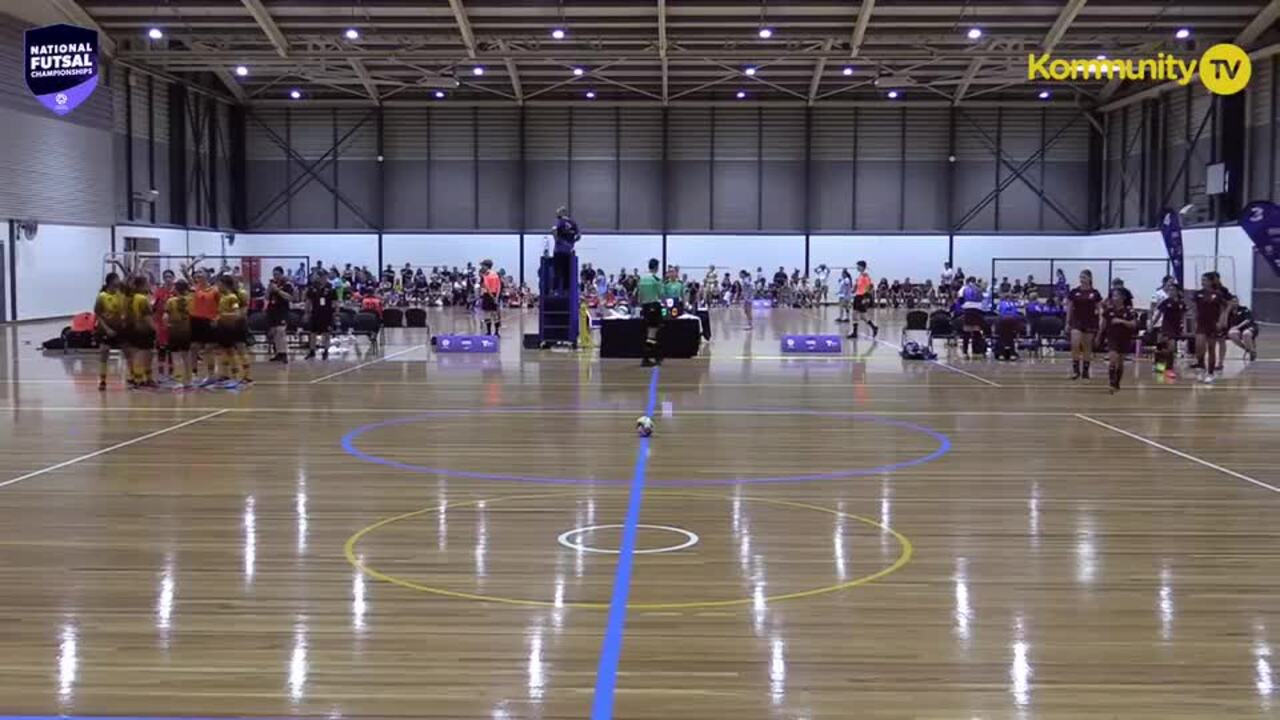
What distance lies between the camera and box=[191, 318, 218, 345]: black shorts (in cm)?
1611

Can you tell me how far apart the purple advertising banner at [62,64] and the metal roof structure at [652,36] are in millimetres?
11755

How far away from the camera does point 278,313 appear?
20266 millimetres

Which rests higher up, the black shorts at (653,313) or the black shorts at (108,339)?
the black shorts at (653,313)

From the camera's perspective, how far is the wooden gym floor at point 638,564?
4.88 metres

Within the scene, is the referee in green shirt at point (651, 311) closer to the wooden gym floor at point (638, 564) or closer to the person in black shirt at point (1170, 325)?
the wooden gym floor at point (638, 564)

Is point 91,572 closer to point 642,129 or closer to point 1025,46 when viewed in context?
point 1025,46

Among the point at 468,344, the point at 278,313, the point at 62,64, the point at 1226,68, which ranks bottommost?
the point at 468,344

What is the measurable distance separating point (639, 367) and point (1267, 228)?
10.4 m

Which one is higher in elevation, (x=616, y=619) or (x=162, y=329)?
(x=162, y=329)

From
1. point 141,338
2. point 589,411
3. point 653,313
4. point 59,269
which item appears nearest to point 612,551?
point 589,411

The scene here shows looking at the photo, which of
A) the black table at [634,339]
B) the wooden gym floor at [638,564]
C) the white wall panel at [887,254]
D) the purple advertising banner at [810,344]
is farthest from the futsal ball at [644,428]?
the white wall panel at [887,254]

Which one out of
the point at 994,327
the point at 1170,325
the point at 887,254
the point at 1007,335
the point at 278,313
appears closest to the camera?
the point at 1170,325

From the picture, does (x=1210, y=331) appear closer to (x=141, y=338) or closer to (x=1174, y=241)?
(x=1174, y=241)

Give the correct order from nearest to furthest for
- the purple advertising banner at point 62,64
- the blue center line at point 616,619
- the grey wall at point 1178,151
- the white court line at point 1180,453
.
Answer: the blue center line at point 616,619 < the white court line at point 1180,453 < the purple advertising banner at point 62,64 < the grey wall at point 1178,151
